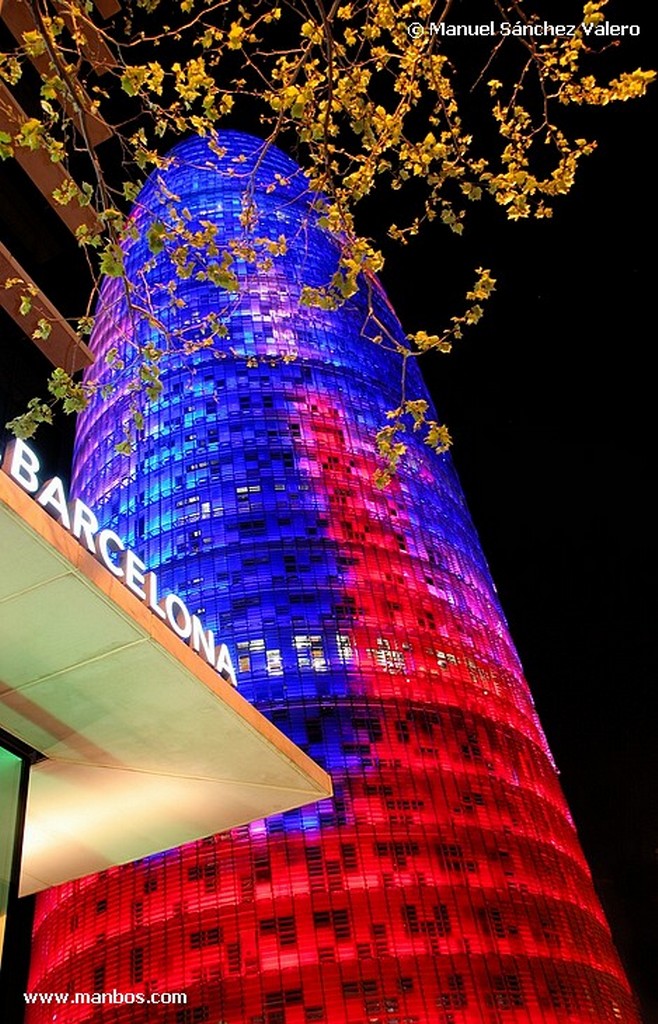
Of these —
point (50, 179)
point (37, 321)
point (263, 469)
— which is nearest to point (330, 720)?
point (263, 469)

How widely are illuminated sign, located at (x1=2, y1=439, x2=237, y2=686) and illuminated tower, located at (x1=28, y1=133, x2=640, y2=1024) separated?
2408cm

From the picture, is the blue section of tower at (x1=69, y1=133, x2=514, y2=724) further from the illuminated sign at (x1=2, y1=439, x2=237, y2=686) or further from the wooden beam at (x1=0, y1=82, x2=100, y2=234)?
the illuminated sign at (x1=2, y1=439, x2=237, y2=686)

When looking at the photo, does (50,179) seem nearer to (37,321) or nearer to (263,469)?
(37,321)

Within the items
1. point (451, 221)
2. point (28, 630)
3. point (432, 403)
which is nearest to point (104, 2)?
point (451, 221)

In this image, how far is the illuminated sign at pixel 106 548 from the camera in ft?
26.7

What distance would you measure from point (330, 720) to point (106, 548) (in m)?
41.5

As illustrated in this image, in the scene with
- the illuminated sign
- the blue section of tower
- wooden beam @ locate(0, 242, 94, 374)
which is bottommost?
the illuminated sign

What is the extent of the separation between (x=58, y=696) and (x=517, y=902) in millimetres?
41788

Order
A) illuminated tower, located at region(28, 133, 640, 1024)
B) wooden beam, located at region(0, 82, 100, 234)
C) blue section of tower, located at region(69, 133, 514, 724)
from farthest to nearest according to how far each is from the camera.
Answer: blue section of tower, located at region(69, 133, 514, 724) → illuminated tower, located at region(28, 133, 640, 1024) → wooden beam, located at region(0, 82, 100, 234)

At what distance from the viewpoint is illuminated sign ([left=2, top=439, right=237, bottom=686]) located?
8.12m

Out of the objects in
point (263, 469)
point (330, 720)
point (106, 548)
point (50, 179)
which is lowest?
point (106, 548)

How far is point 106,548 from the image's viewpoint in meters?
9.16

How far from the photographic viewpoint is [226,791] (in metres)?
11.4

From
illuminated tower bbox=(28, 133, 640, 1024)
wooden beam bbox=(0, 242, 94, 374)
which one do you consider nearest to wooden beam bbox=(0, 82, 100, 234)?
wooden beam bbox=(0, 242, 94, 374)
